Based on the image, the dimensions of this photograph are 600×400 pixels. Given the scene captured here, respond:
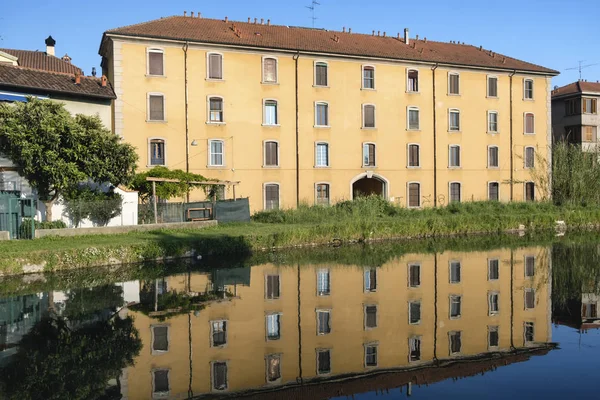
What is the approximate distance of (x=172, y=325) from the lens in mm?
11617

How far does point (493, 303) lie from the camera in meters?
13.7

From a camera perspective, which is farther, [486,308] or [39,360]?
[486,308]

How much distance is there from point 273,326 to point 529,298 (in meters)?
6.52

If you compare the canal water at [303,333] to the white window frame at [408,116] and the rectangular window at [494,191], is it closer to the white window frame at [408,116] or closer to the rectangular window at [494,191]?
the white window frame at [408,116]

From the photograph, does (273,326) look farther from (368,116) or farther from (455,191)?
(455,191)

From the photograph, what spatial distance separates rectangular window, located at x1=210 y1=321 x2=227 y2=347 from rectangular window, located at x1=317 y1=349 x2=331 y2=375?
5.64ft

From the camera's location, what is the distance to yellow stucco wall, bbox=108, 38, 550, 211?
1292 inches

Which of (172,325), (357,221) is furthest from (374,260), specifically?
(172,325)

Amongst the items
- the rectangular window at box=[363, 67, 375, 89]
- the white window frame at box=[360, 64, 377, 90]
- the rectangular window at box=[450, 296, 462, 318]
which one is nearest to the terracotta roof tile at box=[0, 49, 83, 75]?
the white window frame at box=[360, 64, 377, 90]

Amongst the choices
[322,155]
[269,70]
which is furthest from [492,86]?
[269,70]

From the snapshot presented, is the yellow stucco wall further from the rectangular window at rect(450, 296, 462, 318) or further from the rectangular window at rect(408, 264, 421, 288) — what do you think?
the rectangular window at rect(450, 296, 462, 318)

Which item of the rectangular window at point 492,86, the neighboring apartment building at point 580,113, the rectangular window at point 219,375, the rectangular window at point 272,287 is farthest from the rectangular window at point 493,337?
the neighboring apartment building at point 580,113

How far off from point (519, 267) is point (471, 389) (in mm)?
11812

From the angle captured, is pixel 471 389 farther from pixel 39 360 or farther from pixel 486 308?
pixel 39 360
